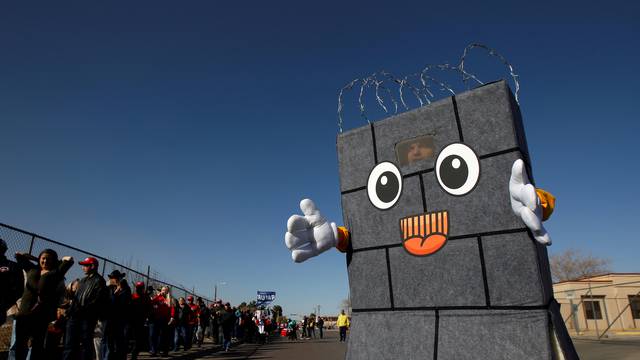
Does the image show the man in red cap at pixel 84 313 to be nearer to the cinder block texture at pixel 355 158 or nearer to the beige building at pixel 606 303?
the cinder block texture at pixel 355 158

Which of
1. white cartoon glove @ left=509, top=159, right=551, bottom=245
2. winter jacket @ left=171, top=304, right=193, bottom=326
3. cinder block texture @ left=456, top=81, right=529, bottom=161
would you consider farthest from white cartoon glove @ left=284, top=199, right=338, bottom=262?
winter jacket @ left=171, top=304, right=193, bottom=326

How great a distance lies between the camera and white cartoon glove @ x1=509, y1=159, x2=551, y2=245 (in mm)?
3004

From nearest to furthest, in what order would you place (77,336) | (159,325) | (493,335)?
(493,335) → (77,336) → (159,325)

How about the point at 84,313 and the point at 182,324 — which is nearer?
the point at 84,313

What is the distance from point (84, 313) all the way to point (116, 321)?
1310 mm

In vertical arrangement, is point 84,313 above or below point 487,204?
below

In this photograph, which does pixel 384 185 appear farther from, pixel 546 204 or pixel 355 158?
pixel 546 204

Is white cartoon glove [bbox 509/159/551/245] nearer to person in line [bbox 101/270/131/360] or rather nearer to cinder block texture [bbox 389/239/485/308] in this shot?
cinder block texture [bbox 389/239/485/308]

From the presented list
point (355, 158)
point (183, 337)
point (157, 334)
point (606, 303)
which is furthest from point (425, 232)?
point (606, 303)

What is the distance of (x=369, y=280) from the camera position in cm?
387

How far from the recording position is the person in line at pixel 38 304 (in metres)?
4.32

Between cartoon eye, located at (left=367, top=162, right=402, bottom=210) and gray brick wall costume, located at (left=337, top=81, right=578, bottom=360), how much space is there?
0.01 meters

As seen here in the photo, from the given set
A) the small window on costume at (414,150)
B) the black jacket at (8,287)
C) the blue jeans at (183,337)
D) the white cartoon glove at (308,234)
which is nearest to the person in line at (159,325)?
the blue jeans at (183,337)

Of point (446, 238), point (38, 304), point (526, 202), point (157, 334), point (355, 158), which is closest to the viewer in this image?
point (526, 202)
